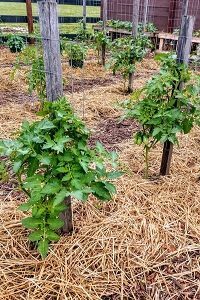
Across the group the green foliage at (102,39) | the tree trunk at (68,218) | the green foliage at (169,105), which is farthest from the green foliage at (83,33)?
A: the tree trunk at (68,218)

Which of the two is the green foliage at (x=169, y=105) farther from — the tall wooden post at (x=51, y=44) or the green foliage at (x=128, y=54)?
the green foliage at (x=128, y=54)

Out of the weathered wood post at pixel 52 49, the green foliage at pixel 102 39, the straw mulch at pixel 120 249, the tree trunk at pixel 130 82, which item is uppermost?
the weathered wood post at pixel 52 49

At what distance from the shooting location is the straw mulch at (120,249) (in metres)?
1.59

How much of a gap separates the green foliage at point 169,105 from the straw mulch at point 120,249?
45cm

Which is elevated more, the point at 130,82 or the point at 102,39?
the point at 102,39

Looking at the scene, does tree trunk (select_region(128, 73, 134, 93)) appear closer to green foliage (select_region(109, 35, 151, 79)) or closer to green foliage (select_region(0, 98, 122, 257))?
green foliage (select_region(109, 35, 151, 79))

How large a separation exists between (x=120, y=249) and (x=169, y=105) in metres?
1.00

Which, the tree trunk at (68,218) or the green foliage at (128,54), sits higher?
the green foliage at (128,54)

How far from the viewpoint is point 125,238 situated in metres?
1.88

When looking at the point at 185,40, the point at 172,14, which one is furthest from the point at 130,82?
the point at 172,14

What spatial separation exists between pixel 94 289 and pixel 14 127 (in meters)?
2.21

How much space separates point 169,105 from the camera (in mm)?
2148

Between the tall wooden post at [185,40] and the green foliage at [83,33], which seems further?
the green foliage at [83,33]

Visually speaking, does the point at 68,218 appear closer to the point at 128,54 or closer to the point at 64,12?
the point at 128,54
